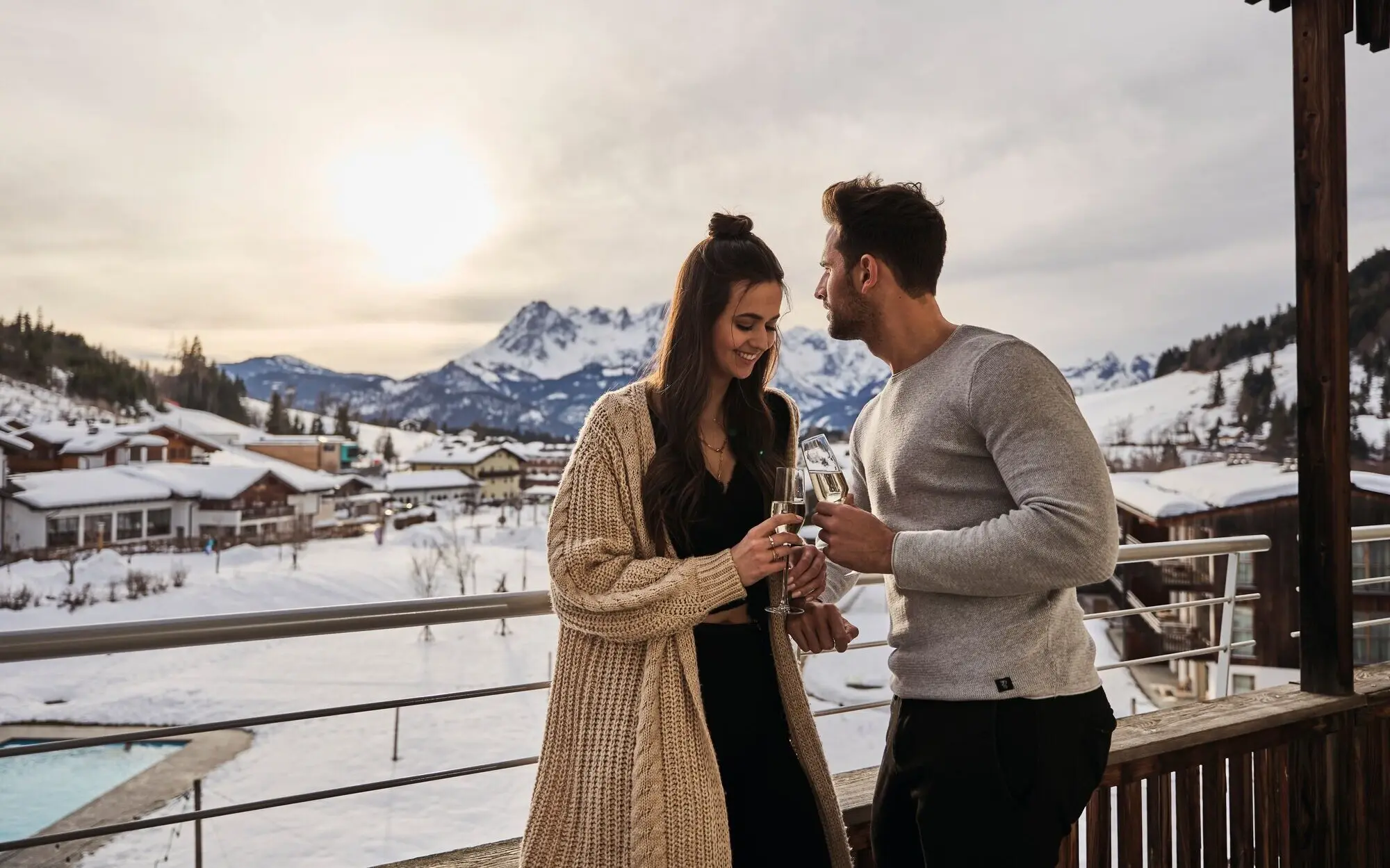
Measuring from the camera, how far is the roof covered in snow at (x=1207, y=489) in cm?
2188

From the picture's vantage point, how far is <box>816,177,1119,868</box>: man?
108 cm

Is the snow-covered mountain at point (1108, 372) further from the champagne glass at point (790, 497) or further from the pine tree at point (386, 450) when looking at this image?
the champagne glass at point (790, 497)

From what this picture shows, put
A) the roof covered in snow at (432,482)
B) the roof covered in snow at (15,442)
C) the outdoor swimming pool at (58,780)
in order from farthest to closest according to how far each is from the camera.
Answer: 1. the roof covered in snow at (432,482)
2. the roof covered in snow at (15,442)
3. the outdoor swimming pool at (58,780)

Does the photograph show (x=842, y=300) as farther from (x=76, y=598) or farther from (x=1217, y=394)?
(x=76, y=598)

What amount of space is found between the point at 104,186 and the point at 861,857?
5179 centimetres

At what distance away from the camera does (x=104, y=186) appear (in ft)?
141

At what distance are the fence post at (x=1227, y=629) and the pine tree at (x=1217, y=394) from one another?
2553cm

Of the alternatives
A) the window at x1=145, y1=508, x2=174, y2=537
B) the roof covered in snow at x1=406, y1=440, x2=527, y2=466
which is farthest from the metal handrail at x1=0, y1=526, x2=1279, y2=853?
the roof covered in snow at x1=406, y1=440, x2=527, y2=466

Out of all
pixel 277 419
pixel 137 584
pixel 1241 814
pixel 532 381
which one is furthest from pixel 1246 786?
pixel 532 381

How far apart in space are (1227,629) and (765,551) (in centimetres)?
283

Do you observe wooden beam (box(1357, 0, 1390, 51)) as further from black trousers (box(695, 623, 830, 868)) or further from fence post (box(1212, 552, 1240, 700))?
black trousers (box(695, 623, 830, 868))

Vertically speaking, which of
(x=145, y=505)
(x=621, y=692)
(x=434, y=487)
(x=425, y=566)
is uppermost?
(x=621, y=692)

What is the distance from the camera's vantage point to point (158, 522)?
35781 mm

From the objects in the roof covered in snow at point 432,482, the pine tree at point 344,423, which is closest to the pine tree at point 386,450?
the roof covered in snow at point 432,482
